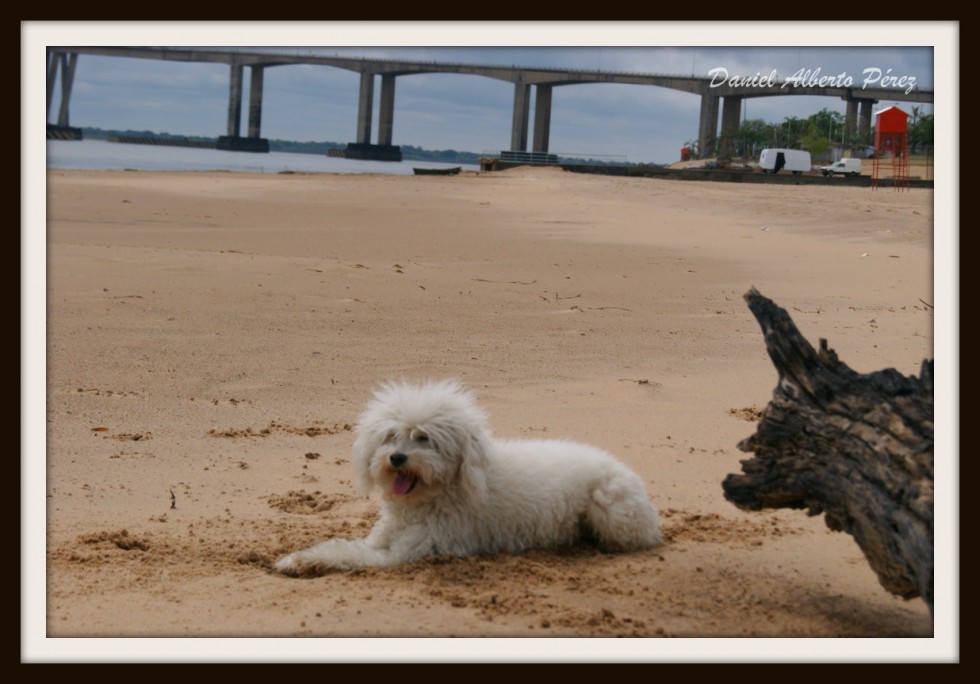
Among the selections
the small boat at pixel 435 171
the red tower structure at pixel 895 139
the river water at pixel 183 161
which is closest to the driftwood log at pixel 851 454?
the red tower structure at pixel 895 139

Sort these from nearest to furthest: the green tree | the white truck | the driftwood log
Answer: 1. the driftwood log
2. the green tree
3. the white truck

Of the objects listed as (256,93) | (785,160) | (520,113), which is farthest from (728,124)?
(785,160)

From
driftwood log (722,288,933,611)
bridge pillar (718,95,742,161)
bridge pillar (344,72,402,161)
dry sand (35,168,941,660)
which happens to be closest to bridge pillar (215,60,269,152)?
bridge pillar (344,72,402,161)

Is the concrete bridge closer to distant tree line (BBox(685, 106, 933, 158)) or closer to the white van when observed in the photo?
distant tree line (BBox(685, 106, 933, 158))

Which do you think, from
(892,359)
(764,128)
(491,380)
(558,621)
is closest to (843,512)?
(558,621)

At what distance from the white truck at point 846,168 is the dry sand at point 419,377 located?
60.2 ft

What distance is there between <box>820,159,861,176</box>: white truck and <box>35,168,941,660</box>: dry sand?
18356 millimetres

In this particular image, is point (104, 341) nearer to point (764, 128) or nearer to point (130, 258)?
point (130, 258)

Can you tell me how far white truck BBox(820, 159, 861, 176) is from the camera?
37.4 m

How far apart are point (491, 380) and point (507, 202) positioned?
19128 millimetres

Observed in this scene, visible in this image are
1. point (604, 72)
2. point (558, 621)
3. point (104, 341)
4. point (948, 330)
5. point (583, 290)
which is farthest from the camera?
point (583, 290)

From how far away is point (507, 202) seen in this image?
27.7 m

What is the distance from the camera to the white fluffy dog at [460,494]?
5316 mm

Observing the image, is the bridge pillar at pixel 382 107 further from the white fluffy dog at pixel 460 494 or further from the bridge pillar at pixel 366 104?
the white fluffy dog at pixel 460 494
